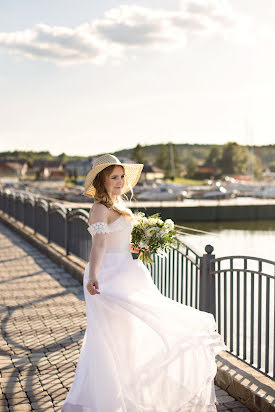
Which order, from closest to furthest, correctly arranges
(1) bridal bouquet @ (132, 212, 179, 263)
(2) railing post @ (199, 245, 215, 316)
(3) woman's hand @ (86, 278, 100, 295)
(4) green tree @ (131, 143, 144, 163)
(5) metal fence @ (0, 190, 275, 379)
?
(3) woman's hand @ (86, 278, 100, 295), (1) bridal bouquet @ (132, 212, 179, 263), (5) metal fence @ (0, 190, 275, 379), (2) railing post @ (199, 245, 215, 316), (4) green tree @ (131, 143, 144, 163)

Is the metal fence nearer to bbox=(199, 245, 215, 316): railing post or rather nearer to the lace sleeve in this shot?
bbox=(199, 245, 215, 316): railing post

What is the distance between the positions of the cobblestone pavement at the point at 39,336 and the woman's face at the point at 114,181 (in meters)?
1.80

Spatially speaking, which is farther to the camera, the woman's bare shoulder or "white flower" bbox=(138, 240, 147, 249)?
"white flower" bbox=(138, 240, 147, 249)

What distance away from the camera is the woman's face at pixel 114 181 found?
399cm

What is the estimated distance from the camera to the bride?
384cm

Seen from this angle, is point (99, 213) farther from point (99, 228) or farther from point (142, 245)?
point (142, 245)

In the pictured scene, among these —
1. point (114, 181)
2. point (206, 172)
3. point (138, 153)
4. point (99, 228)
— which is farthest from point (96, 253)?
point (206, 172)

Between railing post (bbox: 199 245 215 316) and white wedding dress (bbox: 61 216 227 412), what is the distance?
1.31 m

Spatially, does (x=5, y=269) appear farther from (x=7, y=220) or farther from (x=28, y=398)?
(x=7, y=220)

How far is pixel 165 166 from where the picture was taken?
147125 millimetres

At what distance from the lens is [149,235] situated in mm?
4246

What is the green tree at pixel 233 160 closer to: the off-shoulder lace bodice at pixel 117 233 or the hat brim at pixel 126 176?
the hat brim at pixel 126 176

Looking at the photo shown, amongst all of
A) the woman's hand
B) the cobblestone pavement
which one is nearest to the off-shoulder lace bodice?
the woman's hand

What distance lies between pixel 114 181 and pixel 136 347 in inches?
48.1
